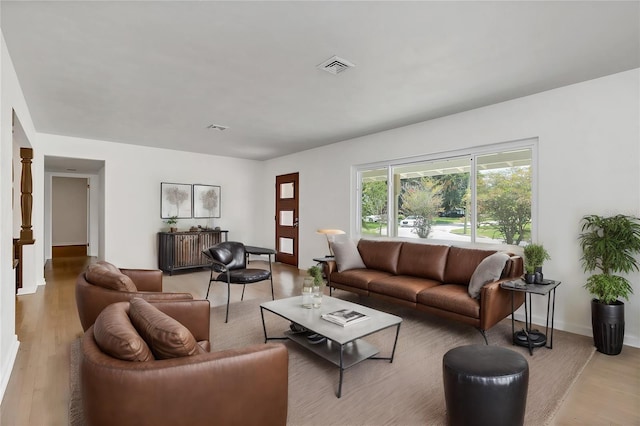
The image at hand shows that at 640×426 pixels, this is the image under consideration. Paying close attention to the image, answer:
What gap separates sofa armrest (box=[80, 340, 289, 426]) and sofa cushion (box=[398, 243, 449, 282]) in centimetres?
293

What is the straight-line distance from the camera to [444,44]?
103 inches

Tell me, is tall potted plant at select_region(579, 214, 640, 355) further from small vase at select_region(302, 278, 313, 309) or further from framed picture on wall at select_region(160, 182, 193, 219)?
framed picture on wall at select_region(160, 182, 193, 219)

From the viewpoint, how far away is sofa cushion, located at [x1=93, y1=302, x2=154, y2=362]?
1.41 m

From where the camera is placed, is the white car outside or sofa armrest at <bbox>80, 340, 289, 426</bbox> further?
the white car outside

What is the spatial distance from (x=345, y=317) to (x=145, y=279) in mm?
2171

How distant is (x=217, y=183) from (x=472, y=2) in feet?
21.4

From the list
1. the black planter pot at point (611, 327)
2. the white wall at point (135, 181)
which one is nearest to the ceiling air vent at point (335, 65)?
the black planter pot at point (611, 327)

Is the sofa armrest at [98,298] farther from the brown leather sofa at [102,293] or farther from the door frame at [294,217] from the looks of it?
the door frame at [294,217]

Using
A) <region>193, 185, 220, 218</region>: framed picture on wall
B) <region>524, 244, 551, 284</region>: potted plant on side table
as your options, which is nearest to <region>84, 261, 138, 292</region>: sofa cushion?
<region>524, 244, 551, 284</region>: potted plant on side table

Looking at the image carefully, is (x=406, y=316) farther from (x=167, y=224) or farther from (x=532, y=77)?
(x=167, y=224)

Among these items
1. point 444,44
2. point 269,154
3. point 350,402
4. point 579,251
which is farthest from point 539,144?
point 269,154

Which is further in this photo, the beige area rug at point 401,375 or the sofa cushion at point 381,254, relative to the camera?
the sofa cushion at point 381,254

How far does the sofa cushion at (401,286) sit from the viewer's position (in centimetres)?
366

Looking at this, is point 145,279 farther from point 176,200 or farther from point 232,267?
point 176,200
